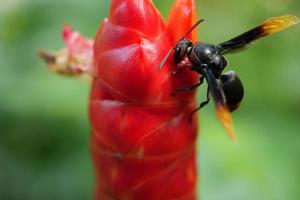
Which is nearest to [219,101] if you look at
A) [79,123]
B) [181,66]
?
[181,66]

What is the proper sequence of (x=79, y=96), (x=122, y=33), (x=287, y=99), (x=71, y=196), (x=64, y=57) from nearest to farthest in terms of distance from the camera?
(x=122, y=33) → (x=64, y=57) → (x=71, y=196) → (x=79, y=96) → (x=287, y=99)

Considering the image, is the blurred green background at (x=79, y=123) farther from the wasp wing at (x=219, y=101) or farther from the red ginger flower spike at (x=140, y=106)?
the wasp wing at (x=219, y=101)

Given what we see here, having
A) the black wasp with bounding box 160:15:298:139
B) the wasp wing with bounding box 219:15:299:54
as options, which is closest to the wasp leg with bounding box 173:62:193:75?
the black wasp with bounding box 160:15:298:139

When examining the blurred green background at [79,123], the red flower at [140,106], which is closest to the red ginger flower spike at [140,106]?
the red flower at [140,106]

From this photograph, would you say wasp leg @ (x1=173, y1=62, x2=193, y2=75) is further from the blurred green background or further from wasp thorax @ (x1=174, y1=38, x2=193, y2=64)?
the blurred green background

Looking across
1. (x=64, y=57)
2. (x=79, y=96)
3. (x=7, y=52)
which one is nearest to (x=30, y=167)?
(x=79, y=96)

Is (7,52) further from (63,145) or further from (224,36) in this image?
(224,36)
